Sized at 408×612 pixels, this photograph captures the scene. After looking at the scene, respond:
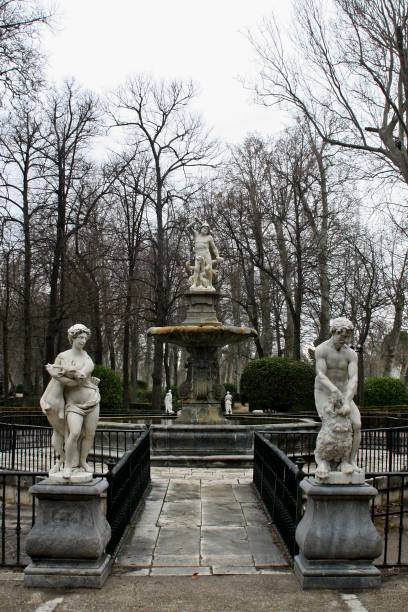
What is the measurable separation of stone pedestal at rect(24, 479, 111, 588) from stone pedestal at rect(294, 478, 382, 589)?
202cm

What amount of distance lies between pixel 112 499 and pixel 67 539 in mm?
1024

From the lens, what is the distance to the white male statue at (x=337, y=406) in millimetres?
6754

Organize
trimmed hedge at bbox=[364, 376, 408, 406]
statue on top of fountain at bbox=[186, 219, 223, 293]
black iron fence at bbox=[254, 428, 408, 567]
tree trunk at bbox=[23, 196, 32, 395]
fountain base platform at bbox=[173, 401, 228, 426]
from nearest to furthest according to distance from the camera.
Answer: black iron fence at bbox=[254, 428, 408, 567] → fountain base platform at bbox=[173, 401, 228, 426] → statue on top of fountain at bbox=[186, 219, 223, 293] → tree trunk at bbox=[23, 196, 32, 395] → trimmed hedge at bbox=[364, 376, 408, 406]

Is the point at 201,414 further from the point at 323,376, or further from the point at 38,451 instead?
the point at 323,376

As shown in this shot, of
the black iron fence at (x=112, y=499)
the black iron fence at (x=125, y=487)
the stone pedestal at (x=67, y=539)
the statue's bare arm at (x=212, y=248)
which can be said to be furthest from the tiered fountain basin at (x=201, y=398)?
the stone pedestal at (x=67, y=539)

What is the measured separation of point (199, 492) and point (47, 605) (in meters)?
5.51

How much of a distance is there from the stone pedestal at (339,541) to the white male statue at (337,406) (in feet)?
0.70

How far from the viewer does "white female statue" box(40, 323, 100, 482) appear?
676cm

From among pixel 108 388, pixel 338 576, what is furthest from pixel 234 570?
pixel 108 388

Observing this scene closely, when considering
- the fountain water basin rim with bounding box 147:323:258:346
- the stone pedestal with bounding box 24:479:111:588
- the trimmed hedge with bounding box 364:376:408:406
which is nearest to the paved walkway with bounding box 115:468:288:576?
the stone pedestal with bounding box 24:479:111:588

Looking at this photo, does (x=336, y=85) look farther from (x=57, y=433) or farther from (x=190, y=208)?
(x=57, y=433)

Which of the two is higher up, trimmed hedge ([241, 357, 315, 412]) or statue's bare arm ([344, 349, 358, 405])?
statue's bare arm ([344, 349, 358, 405])

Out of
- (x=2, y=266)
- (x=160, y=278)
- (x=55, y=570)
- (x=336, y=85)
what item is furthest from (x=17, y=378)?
(x=55, y=570)

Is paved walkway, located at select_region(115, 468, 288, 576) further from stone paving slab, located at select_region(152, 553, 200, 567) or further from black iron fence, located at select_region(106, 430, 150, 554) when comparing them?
black iron fence, located at select_region(106, 430, 150, 554)
